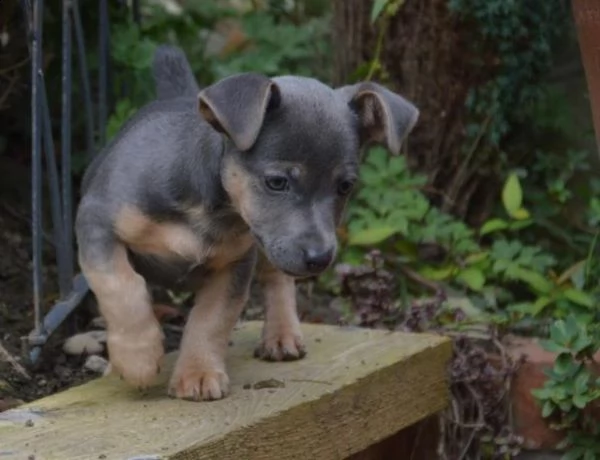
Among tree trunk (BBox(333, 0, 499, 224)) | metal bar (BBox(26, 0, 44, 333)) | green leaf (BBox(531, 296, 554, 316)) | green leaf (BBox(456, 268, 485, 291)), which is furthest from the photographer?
tree trunk (BBox(333, 0, 499, 224))

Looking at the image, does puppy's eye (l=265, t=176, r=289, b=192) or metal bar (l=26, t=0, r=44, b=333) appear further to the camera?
metal bar (l=26, t=0, r=44, b=333)

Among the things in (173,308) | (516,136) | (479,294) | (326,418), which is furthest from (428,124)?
(326,418)

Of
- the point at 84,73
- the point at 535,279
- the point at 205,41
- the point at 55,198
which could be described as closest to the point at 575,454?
the point at 535,279

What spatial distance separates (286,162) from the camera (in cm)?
362

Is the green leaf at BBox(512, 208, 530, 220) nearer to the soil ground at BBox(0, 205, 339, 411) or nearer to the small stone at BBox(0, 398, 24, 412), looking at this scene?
the soil ground at BBox(0, 205, 339, 411)

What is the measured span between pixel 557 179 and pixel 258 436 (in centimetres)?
239

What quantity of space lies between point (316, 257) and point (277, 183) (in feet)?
0.68

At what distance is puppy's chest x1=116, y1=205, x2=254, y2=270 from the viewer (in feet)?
12.7

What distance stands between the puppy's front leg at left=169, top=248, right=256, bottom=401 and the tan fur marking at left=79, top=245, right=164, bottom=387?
11 centimetres

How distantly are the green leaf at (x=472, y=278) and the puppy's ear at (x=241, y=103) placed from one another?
6.40 feet

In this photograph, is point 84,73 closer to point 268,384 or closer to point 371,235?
point 371,235

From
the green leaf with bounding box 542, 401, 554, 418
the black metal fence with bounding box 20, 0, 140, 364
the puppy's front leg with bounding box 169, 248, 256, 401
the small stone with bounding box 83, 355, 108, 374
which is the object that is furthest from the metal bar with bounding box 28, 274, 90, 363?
the green leaf with bounding box 542, 401, 554, 418

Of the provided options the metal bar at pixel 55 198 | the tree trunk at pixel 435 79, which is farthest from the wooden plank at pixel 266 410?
the tree trunk at pixel 435 79

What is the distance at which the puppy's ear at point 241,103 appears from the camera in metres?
3.59
